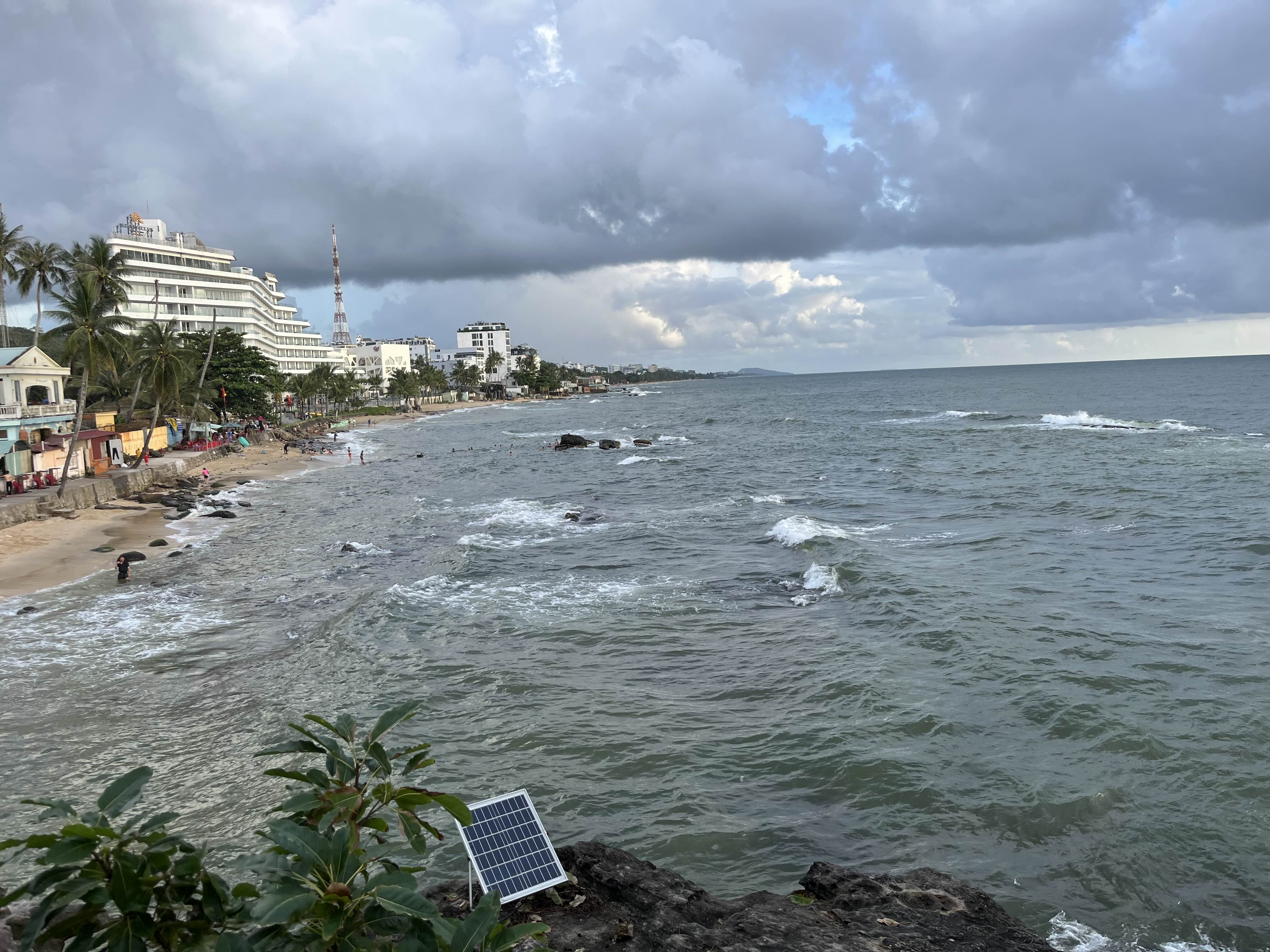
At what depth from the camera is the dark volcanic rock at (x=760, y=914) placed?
6699 mm

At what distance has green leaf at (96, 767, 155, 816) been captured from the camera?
3473 millimetres

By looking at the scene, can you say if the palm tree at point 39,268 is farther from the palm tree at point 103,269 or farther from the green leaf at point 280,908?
the green leaf at point 280,908

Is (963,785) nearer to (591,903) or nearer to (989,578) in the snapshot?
(591,903)

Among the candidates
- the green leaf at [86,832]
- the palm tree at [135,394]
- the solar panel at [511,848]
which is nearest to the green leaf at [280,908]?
the green leaf at [86,832]

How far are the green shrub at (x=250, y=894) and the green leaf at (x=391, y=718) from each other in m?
0.15

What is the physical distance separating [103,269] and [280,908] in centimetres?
5479

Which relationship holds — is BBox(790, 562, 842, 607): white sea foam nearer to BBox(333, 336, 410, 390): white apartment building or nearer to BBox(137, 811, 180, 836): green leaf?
BBox(137, 811, 180, 836): green leaf

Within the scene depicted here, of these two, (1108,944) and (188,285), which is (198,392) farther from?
(1108,944)

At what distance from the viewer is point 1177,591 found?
1977 cm

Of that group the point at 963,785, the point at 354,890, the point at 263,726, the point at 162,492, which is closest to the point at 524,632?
the point at 263,726

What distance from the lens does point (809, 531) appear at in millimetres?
28516

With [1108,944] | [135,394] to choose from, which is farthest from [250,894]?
[135,394]

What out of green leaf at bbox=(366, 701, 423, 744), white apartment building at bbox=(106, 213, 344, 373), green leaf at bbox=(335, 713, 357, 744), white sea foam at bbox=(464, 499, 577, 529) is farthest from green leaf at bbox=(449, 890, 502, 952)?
white apartment building at bbox=(106, 213, 344, 373)

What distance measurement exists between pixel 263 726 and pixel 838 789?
368 inches
